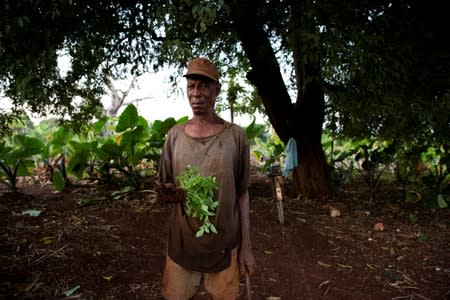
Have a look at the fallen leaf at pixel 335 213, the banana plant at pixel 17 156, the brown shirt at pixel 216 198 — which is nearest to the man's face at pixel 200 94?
the brown shirt at pixel 216 198

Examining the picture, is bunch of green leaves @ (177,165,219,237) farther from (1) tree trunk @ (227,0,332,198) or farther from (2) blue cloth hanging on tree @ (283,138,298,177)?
(2) blue cloth hanging on tree @ (283,138,298,177)

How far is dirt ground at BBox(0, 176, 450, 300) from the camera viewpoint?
3428 mm

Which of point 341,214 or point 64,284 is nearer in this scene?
point 64,284

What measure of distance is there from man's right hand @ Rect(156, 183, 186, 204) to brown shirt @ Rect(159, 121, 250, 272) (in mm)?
150

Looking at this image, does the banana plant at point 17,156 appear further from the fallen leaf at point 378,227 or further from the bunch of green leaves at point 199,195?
the fallen leaf at point 378,227

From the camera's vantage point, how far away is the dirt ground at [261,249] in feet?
→ 11.2

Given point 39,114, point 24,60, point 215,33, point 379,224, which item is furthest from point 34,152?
point 379,224

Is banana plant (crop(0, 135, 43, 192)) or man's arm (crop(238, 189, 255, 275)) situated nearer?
man's arm (crop(238, 189, 255, 275))

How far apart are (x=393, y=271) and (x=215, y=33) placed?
315 cm

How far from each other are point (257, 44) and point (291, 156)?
1.85m

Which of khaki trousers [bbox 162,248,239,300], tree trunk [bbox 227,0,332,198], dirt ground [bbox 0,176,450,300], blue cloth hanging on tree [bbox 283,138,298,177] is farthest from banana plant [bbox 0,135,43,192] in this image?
khaki trousers [bbox 162,248,239,300]

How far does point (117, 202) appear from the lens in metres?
5.75

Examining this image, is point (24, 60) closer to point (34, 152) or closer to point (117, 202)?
point (117, 202)

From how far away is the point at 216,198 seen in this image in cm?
206
